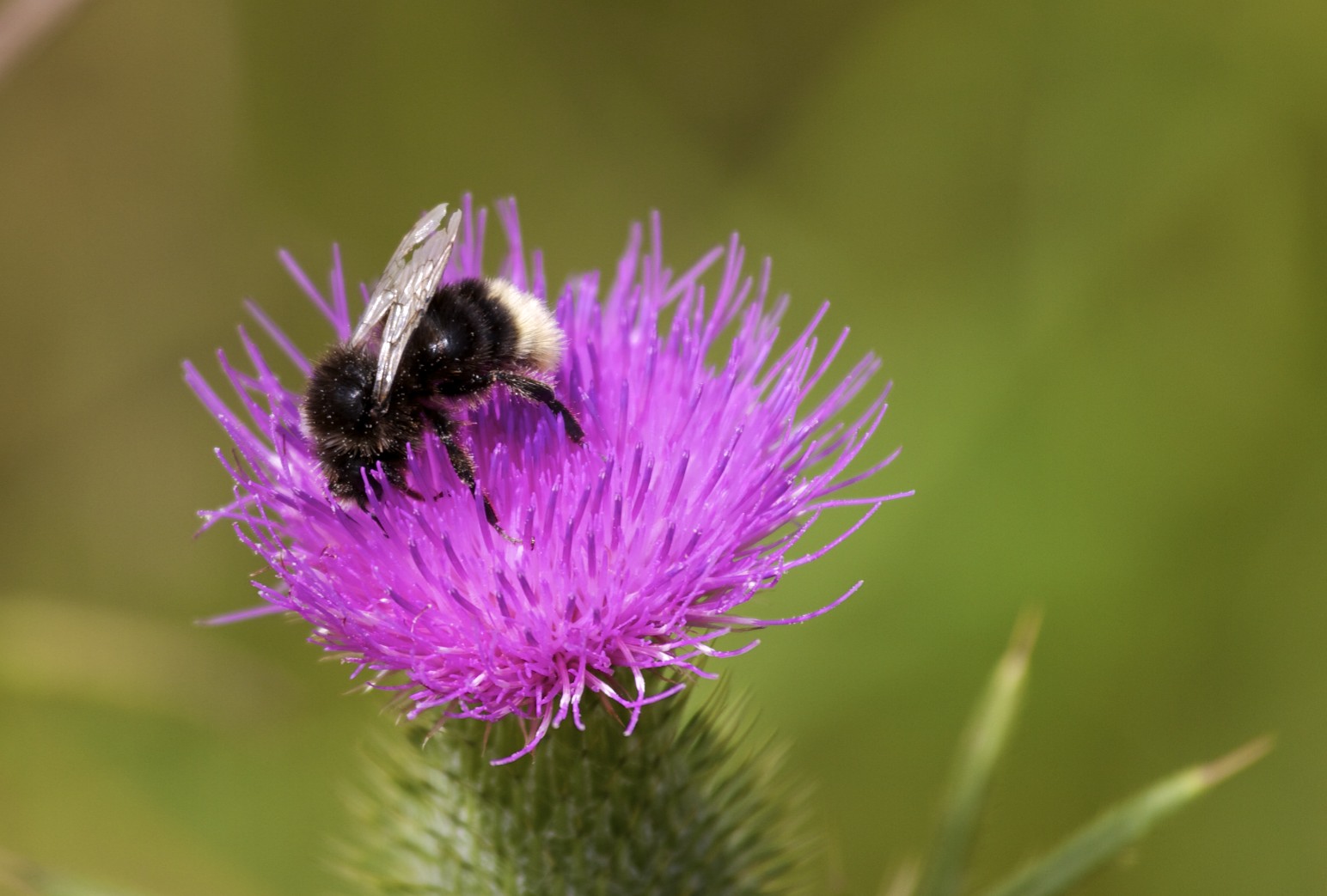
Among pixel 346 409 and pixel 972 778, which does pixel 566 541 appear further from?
pixel 972 778

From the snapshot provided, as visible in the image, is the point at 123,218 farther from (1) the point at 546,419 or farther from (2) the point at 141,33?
(1) the point at 546,419

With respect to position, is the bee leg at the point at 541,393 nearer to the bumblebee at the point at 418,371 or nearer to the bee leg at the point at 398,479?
the bumblebee at the point at 418,371

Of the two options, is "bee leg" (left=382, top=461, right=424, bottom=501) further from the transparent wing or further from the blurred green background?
the blurred green background

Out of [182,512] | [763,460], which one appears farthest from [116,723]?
[763,460]

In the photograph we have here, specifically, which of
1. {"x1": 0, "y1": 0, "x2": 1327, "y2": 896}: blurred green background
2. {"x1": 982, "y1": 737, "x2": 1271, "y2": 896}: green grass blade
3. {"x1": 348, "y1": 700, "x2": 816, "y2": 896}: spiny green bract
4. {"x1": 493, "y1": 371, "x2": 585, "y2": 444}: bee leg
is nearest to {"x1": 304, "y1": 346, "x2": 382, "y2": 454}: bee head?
{"x1": 493, "y1": 371, "x2": 585, "y2": 444}: bee leg

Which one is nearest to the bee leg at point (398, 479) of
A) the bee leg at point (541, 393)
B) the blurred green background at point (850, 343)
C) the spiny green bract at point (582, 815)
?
the bee leg at point (541, 393)

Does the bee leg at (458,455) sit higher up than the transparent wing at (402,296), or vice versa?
the transparent wing at (402,296)
